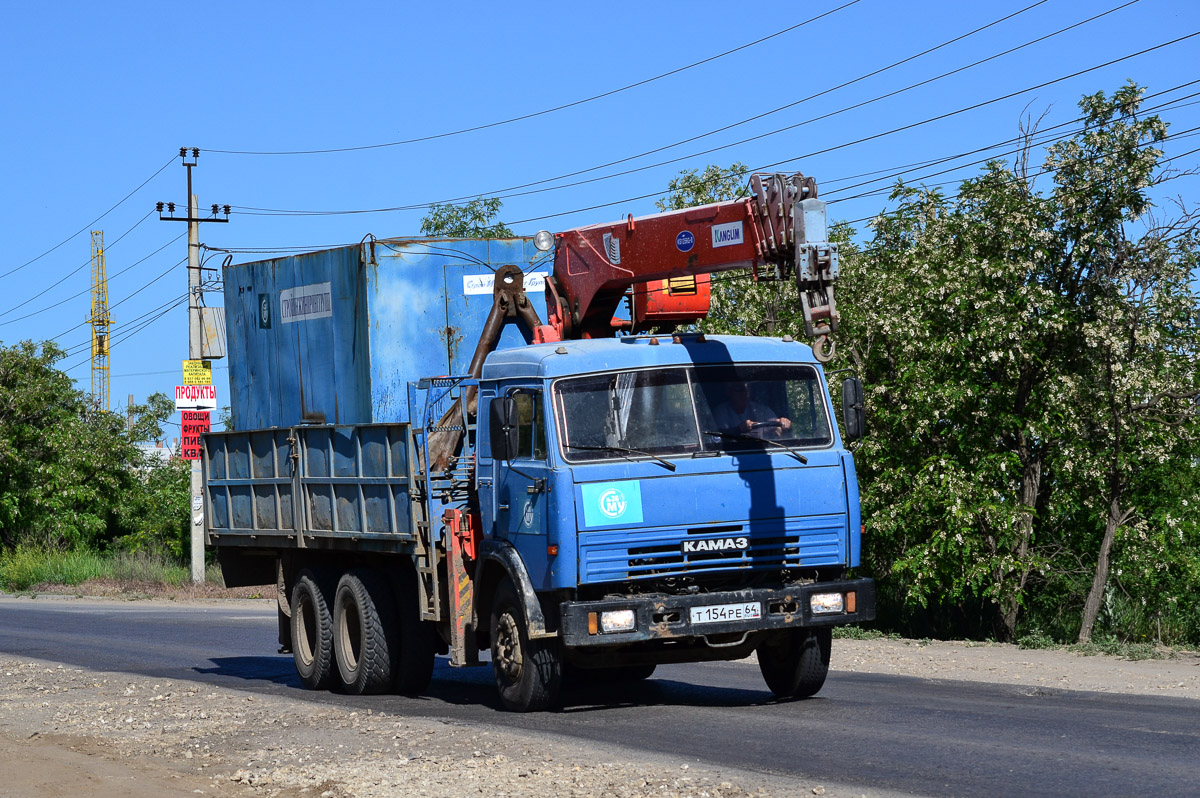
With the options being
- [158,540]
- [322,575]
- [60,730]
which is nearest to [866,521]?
[322,575]

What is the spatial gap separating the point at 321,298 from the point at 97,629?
36.4ft

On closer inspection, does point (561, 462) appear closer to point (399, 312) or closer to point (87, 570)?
point (399, 312)

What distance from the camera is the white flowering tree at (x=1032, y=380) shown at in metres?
17.2

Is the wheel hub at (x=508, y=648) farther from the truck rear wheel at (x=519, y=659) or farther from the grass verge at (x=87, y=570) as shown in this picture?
the grass verge at (x=87, y=570)

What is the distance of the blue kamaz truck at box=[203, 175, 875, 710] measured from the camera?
10.2m

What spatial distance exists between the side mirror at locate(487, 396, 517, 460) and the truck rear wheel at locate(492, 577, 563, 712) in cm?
94

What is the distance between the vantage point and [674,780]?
7.81 meters

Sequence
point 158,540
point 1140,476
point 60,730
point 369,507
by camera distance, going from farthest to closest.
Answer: point 158,540, point 1140,476, point 369,507, point 60,730

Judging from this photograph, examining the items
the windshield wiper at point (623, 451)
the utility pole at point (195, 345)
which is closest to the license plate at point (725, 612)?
the windshield wiper at point (623, 451)

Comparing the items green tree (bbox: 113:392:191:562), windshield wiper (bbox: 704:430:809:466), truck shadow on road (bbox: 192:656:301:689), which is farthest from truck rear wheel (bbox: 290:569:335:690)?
green tree (bbox: 113:392:191:562)

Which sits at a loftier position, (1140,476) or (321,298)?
(321,298)

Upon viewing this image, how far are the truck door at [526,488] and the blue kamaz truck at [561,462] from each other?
0.02 metres

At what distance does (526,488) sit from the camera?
10.6 m

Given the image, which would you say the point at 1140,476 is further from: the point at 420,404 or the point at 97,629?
the point at 97,629
